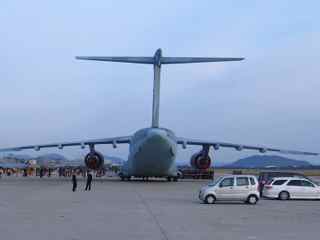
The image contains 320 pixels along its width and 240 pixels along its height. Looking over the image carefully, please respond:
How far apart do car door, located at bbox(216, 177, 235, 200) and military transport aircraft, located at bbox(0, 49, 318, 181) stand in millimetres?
15653

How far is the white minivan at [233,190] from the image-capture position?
27.4 meters

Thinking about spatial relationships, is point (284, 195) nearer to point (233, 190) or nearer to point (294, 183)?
point (294, 183)

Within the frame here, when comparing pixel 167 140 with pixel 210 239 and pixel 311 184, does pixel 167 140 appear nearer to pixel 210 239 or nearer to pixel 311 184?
pixel 311 184

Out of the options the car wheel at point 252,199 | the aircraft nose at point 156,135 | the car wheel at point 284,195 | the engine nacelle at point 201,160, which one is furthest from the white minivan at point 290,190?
the engine nacelle at point 201,160

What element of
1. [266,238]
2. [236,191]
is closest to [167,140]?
[236,191]

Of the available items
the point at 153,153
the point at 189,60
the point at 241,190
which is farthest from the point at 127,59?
the point at 241,190

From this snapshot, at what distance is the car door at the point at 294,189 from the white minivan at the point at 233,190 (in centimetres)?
477

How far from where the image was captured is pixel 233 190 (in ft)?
90.4

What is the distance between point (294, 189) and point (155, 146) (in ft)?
51.7

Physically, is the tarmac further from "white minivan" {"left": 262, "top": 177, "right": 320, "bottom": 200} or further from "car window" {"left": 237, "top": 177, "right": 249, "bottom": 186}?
"white minivan" {"left": 262, "top": 177, "right": 320, "bottom": 200}

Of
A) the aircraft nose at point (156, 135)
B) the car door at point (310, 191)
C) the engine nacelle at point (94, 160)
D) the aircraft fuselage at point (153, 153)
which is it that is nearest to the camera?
the car door at point (310, 191)

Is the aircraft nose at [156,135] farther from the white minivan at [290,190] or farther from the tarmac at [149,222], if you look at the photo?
the tarmac at [149,222]

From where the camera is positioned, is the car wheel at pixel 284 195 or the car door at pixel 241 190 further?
the car wheel at pixel 284 195

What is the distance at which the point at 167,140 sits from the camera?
149ft
